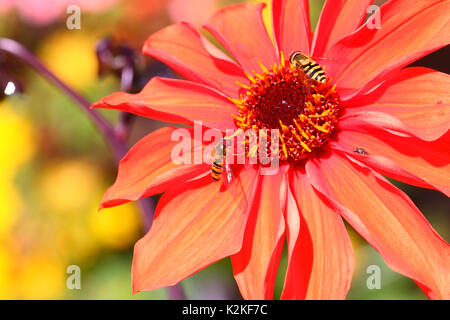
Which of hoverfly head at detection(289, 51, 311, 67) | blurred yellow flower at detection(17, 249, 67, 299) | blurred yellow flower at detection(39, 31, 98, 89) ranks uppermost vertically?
blurred yellow flower at detection(39, 31, 98, 89)

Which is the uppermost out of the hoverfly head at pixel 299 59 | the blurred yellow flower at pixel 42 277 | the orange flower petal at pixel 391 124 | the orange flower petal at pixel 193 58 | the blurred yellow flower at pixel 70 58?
the blurred yellow flower at pixel 70 58

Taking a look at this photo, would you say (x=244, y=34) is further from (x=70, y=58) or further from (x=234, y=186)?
(x=70, y=58)

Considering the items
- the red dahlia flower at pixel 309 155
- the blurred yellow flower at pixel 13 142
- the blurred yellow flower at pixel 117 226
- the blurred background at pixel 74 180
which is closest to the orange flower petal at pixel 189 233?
the red dahlia flower at pixel 309 155

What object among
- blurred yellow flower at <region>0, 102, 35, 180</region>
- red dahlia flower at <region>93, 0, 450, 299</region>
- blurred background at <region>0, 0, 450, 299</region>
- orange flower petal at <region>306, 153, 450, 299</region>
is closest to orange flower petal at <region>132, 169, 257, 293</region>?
red dahlia flower at <region>93, 0, 450, 299</region>

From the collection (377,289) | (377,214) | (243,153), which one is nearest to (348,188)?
(377,214)

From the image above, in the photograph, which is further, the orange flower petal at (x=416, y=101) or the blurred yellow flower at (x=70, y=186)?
the blurred yellow flower at (x=70, y=186)

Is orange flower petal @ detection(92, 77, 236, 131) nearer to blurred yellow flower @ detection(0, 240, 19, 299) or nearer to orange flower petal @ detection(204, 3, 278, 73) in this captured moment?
orange flower petal @ detection(204, 3, 278, 73)

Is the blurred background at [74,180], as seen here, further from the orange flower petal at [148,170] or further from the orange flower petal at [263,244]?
the orange flower petal at [263,244]

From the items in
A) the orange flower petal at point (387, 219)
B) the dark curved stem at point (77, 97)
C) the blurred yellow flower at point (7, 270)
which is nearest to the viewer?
the orange flower petal at point (387, 219)
